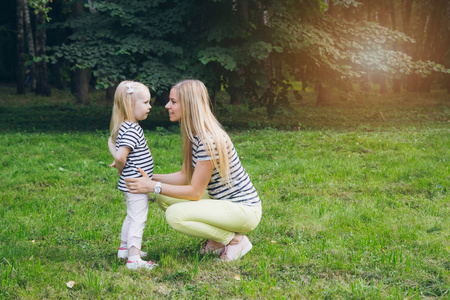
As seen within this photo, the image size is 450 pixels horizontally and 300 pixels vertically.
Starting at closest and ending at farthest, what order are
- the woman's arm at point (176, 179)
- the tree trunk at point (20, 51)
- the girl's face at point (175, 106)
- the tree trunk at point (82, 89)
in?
the girl's face at point (175, 106) < the woman's arm at point (176, 179) < the tree trunk at point (82, 89) < the tree trunk at point (20, 51)

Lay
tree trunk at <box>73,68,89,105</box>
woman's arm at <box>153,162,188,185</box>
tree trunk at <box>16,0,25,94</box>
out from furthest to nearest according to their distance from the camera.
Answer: tree trunk at <box>16,0,25,94</box>, tree trunk at <box>73,68,89,105</box>, woman's arm at <box>153,162,188,185</box>

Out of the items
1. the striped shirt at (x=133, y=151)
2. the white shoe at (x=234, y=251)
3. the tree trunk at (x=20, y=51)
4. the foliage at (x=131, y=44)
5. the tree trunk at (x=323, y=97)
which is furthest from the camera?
the tree trunk at (x=20, y=51)

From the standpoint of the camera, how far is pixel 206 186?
152 inches

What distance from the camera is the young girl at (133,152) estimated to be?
3.79m

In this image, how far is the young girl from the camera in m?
3.79

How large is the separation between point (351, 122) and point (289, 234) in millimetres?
10923

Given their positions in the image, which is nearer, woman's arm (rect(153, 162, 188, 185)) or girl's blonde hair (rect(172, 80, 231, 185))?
girl's blonde hair (rect(172, 80, 231, 185))

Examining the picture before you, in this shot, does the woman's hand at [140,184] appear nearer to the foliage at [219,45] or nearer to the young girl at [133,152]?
the young girl at [133,152]

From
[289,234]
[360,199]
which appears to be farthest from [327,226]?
[360,199]

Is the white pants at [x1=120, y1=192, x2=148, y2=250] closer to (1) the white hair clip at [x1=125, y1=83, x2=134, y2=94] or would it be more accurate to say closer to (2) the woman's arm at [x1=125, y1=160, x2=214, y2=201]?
(2) the woman's arm at [x1=125, y1=160, x2=214, y2=201]

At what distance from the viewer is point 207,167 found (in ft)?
12.3

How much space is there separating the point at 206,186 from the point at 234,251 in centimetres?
63

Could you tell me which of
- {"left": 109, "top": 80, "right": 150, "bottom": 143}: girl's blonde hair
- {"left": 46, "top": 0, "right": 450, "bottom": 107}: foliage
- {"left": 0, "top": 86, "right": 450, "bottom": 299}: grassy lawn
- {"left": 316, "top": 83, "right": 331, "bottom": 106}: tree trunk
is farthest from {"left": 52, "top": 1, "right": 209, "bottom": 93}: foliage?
{"left": 316, "top": 83, "right": 331, "bottom": 106}: tree trunk

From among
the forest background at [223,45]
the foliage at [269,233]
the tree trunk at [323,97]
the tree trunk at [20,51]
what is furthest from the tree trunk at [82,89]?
the foliage at [269,233]
